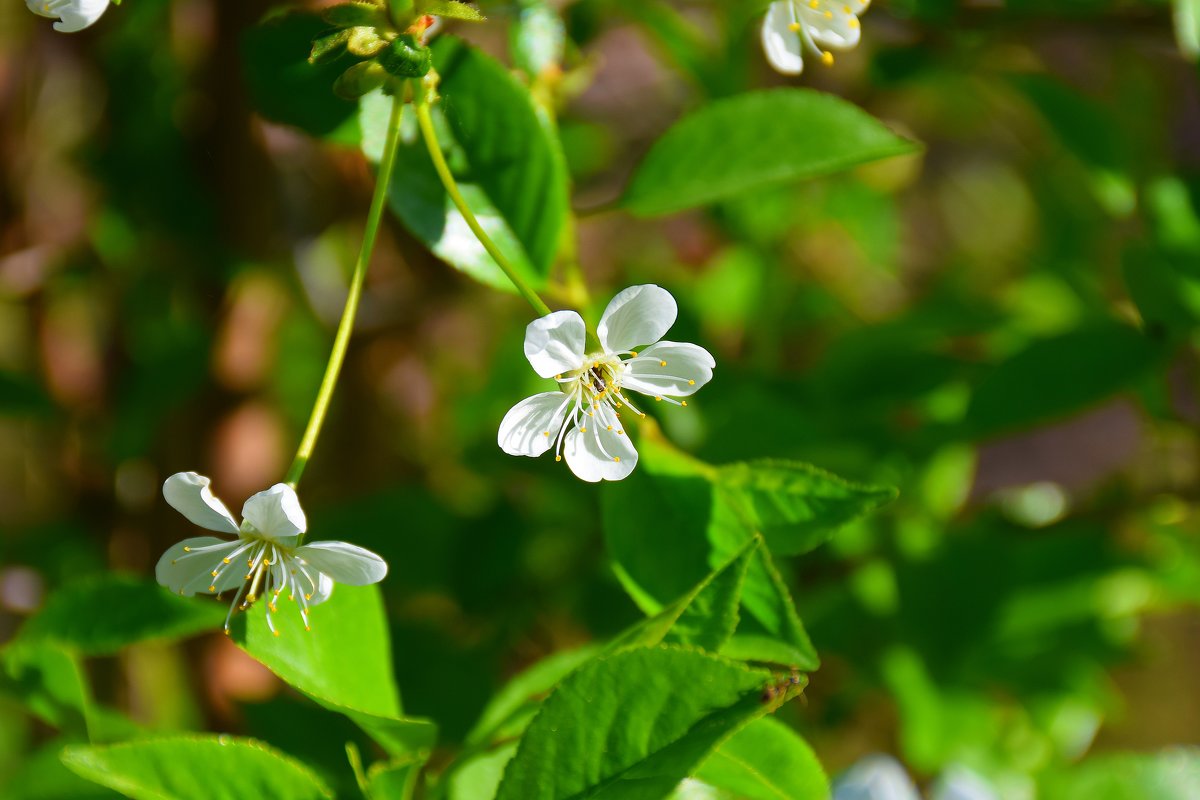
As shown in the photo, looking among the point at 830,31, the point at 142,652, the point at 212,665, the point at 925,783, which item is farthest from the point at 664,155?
the point at 142,652

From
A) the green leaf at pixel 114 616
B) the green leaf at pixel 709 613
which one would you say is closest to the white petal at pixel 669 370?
the green leaf at pixel 709 613

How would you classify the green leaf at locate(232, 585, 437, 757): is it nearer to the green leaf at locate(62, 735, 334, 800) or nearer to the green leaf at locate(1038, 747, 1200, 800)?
Answer: the green leaf at locate(62, 735, 334, 800)

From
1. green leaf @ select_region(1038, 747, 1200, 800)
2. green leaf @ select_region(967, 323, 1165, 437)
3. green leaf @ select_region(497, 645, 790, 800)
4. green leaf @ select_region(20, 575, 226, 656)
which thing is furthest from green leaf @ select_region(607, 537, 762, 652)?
green leaf @ select_region(1038, 747, 1200, 800)

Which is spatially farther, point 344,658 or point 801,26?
point 801,26

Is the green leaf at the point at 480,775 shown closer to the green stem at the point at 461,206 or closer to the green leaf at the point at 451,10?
the green stem at the point at 461,206

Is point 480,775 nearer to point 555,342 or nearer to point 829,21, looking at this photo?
point 555,342

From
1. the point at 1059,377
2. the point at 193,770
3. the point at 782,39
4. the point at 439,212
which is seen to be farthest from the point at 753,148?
the point at 193,770

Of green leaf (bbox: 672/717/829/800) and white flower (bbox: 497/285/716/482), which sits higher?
white flower (bbox: 497/285/716/482)

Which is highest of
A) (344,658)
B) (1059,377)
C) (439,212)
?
(439,212)
